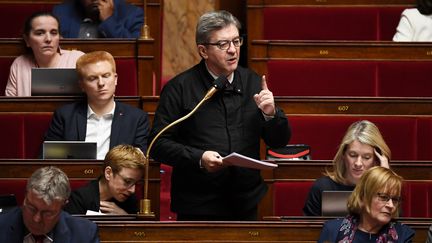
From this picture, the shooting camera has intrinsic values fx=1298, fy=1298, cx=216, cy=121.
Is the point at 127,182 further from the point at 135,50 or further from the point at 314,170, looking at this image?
the point at 135,50

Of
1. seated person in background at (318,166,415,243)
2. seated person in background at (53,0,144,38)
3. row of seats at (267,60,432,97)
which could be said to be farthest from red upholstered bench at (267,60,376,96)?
seated person in background at (318,166,415,243)

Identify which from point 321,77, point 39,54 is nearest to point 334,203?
point 321,77

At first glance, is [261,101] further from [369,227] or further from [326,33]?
[326,33]

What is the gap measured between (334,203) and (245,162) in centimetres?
19

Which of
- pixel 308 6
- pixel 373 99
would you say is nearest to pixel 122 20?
pixel 308 6

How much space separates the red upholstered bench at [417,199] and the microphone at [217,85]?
0.38 m

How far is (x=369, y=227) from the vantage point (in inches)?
71.3

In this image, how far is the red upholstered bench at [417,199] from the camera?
209 centimetres

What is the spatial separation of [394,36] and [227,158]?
3.19 feet

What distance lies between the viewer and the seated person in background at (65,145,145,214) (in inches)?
77.2

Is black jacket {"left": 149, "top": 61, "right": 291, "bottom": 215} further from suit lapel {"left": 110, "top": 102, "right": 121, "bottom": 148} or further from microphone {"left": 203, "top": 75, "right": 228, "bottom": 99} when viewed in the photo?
suit lapel {"left": 110, "top": 102, "right": 121, "bottom": 148}

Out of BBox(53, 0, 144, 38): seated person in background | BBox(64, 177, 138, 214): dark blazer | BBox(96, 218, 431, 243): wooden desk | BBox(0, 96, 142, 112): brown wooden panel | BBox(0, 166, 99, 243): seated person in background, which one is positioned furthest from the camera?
BBox(53, 0, 144, 38): seated person in background

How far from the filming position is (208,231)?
184 cm

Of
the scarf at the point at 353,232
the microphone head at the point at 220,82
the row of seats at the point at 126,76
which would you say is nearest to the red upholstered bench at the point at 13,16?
the row of seats at the point at 126,76
